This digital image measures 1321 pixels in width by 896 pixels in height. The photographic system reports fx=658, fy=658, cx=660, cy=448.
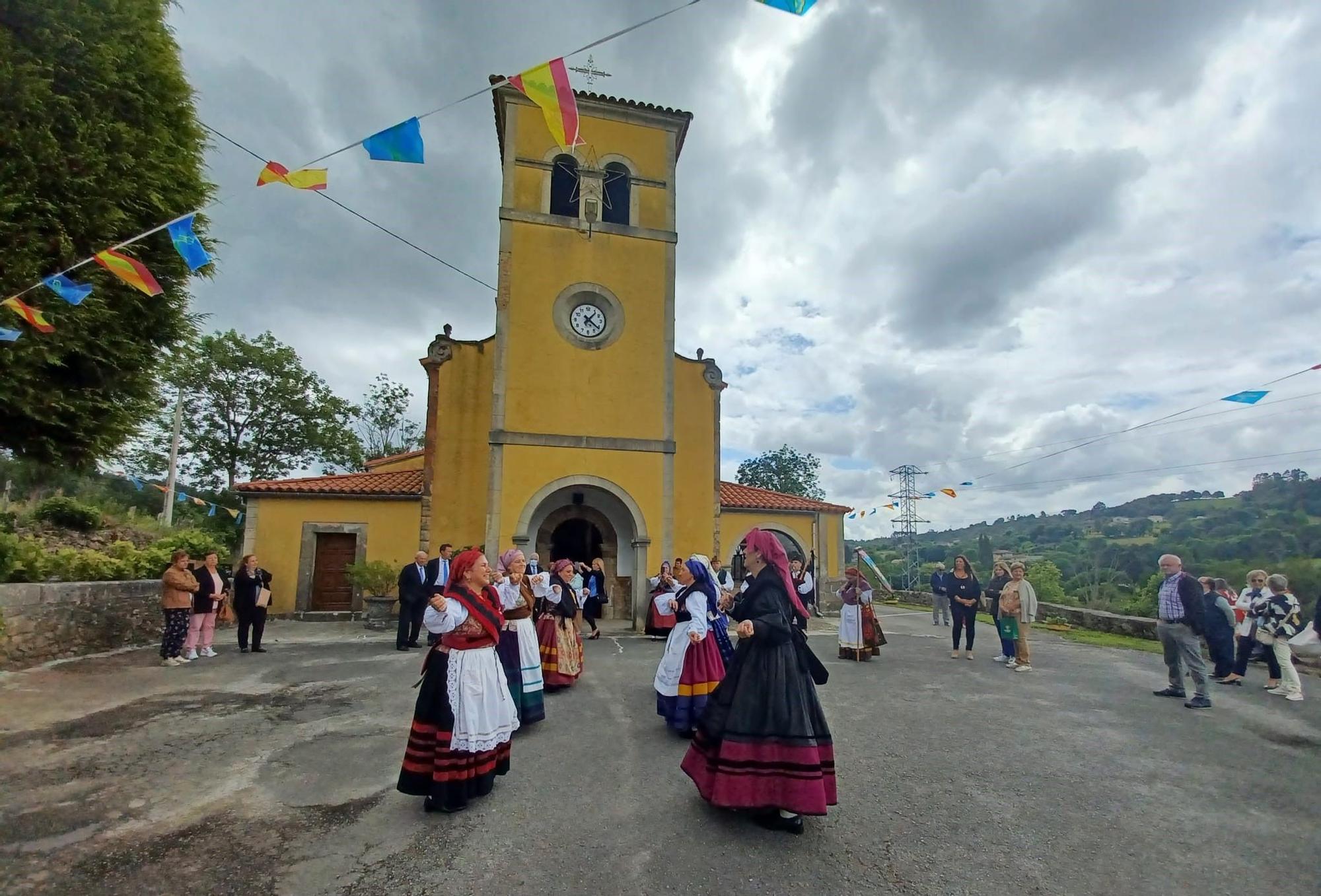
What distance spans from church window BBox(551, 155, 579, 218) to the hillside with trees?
2392 centimetres

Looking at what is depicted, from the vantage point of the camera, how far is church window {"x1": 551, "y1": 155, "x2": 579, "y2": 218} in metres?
16.1

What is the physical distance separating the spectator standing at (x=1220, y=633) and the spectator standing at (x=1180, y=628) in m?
1.59

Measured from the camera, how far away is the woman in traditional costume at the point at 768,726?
391 cm

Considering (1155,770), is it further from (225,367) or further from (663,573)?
(225,367)

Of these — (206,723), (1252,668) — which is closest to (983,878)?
(206,723)

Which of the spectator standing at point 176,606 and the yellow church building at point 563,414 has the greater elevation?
the yellow church building at point 563,414

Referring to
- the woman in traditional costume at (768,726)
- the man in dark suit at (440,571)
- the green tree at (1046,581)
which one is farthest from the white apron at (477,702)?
the green tree at (1046,581)

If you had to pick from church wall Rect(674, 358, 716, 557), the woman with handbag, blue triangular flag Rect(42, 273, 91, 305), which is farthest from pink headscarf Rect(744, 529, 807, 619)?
church wall Rect(674, 358, 716, 557)

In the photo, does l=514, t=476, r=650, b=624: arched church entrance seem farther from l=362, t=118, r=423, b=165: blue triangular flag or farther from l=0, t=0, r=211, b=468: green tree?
l=362, t=118, r=423, b=165: blue triangular flag

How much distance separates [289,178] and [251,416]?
1090 inches

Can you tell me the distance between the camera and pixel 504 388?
14820mm

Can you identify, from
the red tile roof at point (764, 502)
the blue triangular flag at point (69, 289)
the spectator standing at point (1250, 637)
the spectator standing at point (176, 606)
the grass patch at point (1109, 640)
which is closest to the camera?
the blue triangular flag at point (69, 289)

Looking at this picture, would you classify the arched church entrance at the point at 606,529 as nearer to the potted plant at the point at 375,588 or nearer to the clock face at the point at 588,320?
A: the potted plant at the point at 375,588

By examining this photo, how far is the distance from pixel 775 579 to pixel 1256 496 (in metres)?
77.2
